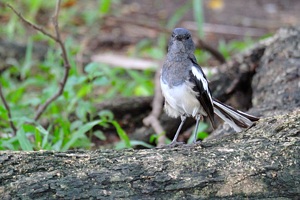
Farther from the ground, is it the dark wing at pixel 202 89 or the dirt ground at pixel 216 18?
the dirt ground at pixel 216 18

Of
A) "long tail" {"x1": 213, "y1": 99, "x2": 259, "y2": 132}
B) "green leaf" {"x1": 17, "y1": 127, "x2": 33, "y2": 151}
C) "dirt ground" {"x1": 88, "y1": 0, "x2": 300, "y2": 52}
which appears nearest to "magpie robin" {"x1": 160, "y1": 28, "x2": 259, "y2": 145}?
"long tail" {"x1": 213, "y1": 99, "x2": 259, "y2": 132}

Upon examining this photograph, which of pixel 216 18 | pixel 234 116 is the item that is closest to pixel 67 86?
pixel 234 116

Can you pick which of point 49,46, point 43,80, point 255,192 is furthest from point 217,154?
point 49,46

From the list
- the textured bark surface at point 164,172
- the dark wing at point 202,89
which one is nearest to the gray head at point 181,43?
the dark wing at point 202,89

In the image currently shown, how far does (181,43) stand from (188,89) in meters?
0.39

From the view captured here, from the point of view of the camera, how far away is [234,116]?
3750mm

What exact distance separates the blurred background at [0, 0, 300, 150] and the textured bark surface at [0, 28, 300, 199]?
146 centimetres

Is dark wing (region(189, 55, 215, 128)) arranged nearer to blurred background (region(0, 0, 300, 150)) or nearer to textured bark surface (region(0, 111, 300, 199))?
textured bark surface (region(0, 111, 300, 199))

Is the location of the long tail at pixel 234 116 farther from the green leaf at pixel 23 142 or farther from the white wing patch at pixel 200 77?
the green leaf at pixel 23 142

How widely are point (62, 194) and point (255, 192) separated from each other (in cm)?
91

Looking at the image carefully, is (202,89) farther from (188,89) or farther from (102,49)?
(102,49)

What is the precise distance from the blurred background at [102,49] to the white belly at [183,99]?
36.4 inches

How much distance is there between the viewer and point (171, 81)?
12.1 feet

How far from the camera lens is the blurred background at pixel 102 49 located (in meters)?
5.29
